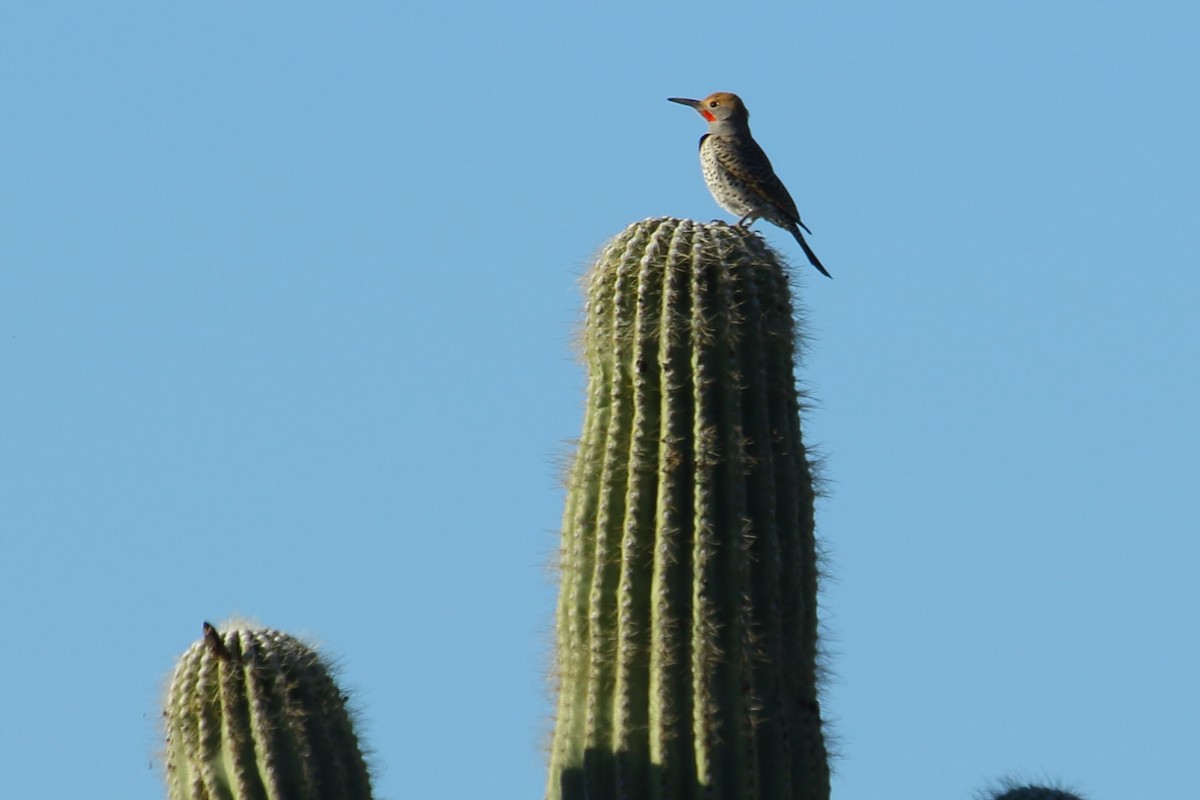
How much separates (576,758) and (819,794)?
768 mm

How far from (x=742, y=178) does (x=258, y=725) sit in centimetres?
714

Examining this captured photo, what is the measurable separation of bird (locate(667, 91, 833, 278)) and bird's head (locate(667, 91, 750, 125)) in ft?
0.03

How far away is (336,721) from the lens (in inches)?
247

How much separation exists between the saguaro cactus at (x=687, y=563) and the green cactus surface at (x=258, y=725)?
31.7 inches

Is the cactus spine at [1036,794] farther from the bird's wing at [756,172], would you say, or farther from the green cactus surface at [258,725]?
the bird's wing at [756,172]

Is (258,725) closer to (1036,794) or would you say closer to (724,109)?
(1036,794)

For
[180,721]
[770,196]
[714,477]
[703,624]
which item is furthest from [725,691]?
[770,196]

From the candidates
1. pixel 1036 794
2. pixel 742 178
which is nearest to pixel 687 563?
pixel 1036 794

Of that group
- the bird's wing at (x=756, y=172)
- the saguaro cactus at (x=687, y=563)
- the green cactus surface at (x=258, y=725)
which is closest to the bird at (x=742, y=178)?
the bird's wing at (x=756, y=172)

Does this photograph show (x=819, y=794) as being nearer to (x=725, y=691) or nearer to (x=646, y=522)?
(x=725, y=691)

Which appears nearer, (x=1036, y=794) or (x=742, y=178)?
(x=1036, y=794)

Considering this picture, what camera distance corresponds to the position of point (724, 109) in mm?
13312

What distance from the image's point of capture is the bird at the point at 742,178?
12.7m

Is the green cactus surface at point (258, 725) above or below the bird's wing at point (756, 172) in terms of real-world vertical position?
below
